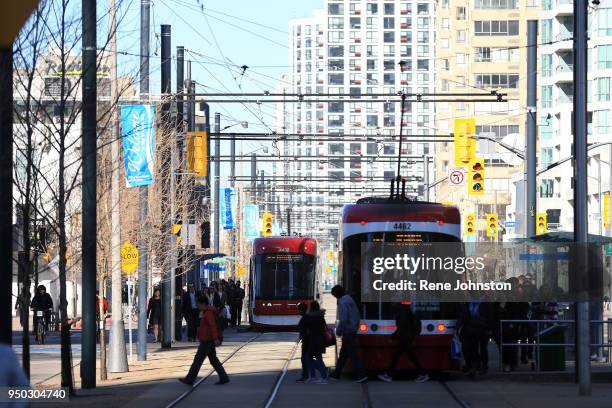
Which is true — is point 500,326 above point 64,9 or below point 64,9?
below

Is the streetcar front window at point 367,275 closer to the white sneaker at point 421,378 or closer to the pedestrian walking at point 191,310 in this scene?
the white sneaker at point 421,378

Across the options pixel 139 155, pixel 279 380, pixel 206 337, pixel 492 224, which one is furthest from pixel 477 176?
pixel 492 224

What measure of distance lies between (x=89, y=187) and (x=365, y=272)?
5.81 m

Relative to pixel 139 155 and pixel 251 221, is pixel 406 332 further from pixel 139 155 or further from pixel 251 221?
pixel 251 221

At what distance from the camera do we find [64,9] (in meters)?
21.6

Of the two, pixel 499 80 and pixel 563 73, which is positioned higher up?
pixel 499 80

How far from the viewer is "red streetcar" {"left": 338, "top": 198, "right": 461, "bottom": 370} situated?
25.6 metres

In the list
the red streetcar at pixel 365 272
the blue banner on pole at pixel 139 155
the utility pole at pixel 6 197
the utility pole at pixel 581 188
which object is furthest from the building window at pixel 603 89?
the utility pole at pixel 6 197

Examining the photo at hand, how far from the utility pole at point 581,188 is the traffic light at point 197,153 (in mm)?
21603

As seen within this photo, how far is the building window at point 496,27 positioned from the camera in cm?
12438

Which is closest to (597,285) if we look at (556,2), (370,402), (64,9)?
(370,402)

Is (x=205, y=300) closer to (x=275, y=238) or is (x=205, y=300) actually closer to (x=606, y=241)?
(x=606, y=241)

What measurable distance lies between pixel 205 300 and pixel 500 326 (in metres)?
5.97

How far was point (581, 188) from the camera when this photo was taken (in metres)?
22.4
